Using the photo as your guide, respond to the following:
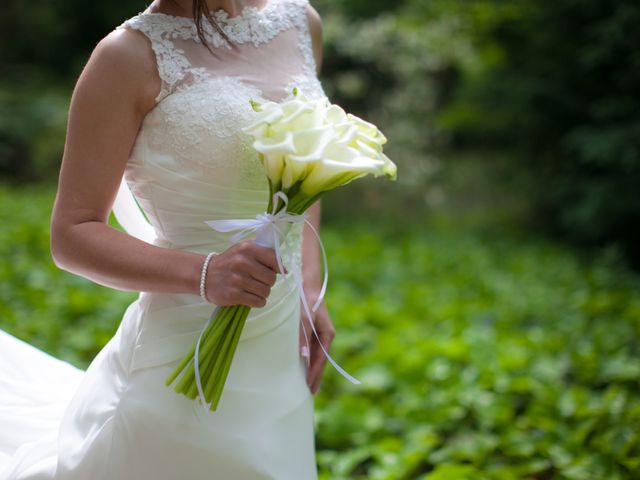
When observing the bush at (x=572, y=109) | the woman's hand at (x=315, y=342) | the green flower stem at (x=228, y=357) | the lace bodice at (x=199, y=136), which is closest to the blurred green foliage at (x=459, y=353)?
the bush at (x=572, y=109)

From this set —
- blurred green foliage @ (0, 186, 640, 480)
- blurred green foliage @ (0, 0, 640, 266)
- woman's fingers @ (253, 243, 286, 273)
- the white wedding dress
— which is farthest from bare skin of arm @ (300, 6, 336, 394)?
blurred green foliage @ (0, 0, 640, 266)

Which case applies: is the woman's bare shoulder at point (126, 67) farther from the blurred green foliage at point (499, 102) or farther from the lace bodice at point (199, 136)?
the blurred green foliage at point (499, 102)

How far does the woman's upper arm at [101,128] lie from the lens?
4.98ft

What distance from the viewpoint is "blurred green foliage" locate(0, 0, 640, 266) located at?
6.49 meters

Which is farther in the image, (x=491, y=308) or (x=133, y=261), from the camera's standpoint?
(x=491, y=308)

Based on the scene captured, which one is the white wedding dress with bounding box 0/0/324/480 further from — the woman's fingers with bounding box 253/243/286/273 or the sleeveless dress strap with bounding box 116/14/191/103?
the woman's fingers with bounding box 253/243/286/273

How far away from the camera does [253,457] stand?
63.6 inches

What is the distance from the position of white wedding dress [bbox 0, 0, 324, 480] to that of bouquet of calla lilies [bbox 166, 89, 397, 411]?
12 centimetres

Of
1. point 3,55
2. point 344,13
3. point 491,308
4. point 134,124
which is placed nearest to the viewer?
point 134,124

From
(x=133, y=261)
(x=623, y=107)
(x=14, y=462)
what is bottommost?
(x=623, y=107)

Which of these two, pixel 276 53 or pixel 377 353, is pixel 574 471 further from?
pixel 276 53

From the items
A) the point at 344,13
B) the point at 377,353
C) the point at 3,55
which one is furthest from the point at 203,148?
the point at 3,55

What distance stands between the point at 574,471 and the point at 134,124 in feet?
7.83

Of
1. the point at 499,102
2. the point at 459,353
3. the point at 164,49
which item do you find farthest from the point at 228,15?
the point at 499,102
